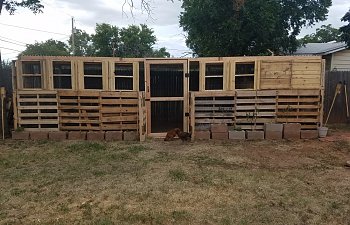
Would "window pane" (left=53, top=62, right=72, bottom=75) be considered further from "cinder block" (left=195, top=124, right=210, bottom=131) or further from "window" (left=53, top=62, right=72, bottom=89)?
"cinder block" (left=195, top=124, right=210, bottom=131)

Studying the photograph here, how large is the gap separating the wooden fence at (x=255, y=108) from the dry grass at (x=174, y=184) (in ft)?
A: 3.49

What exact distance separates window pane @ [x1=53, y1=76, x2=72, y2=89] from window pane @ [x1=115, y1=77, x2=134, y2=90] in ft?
4.18

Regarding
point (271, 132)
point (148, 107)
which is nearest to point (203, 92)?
point (148, 107)

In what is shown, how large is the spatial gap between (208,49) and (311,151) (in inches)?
394

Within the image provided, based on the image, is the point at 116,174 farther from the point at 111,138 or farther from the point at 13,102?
the point at 13,102

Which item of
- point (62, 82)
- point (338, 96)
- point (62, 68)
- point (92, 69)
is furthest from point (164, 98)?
point (338, 96)

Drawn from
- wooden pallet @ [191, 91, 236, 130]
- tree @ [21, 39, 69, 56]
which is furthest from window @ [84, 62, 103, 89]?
tree @ [21, 39, 69, 56]

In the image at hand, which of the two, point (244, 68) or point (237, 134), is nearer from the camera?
point (237, 134)

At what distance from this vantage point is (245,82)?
8688 mm

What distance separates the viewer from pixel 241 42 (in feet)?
47.2

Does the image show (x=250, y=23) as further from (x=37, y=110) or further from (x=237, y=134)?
(x=37, y=110)

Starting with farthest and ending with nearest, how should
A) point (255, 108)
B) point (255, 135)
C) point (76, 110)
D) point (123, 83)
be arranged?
point (123, 83) → point (76, 110) → point (255, 108) → point (255, 135)

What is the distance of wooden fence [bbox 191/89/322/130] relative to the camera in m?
8.48

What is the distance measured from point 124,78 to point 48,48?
32.5 m
